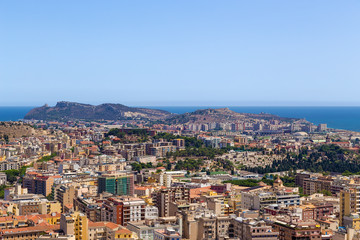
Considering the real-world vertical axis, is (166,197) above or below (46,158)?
above

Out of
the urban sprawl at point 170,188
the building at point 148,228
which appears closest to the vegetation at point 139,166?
the urban sprawl at point 170,188

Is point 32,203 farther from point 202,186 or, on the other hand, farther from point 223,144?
point 223,144

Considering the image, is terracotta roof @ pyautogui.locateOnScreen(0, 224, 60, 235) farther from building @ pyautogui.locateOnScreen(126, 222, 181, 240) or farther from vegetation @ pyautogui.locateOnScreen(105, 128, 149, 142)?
vegetation @ pyautogui.locateOnScreen(105, 128, 149, 142)

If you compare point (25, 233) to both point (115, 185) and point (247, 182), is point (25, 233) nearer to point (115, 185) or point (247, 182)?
point (115, 185)

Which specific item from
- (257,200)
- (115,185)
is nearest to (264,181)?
(115,185)

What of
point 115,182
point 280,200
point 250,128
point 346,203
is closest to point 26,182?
point 115,182

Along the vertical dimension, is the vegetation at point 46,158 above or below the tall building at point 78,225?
below

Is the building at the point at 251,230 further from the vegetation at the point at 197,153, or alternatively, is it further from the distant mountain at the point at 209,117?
the distant mountain at the point at 209,117
